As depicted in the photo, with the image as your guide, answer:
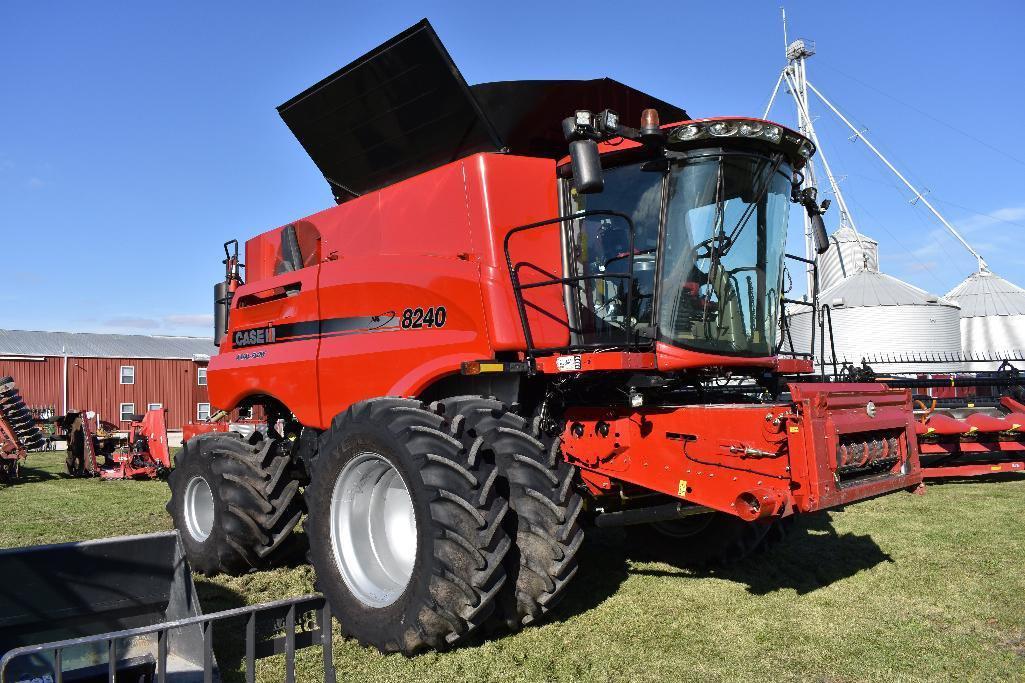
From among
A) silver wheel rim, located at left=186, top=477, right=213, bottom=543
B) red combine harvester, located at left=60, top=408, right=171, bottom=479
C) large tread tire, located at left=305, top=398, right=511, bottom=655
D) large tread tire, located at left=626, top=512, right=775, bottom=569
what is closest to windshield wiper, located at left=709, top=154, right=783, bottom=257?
large tread tire, located at left=305, top=398, right=511, bottom=655

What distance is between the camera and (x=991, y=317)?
119 feet

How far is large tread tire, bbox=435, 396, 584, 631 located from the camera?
13.3ft

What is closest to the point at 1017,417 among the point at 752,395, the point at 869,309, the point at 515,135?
the point at 752,395

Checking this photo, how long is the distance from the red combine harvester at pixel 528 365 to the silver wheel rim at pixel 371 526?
0.05 feet

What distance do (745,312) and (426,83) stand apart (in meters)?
2.56

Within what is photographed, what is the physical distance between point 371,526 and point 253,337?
2.66 m

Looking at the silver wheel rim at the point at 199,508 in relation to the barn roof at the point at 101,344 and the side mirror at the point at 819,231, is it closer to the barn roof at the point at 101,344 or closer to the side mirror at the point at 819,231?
the side mirror at the point at 819,231

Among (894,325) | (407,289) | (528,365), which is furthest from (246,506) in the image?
(894,325)

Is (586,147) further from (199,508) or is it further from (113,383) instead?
(113,383)

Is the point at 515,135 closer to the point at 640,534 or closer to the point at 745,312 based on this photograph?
the point at 745,312

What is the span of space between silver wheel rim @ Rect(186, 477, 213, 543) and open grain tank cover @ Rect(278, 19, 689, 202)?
2877 mm

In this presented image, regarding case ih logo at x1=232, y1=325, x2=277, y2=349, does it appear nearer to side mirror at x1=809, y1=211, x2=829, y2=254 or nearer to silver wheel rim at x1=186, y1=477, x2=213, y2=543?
silver wheel rim at x1=186, y1=477, x2=213, y2=543

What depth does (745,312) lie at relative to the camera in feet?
15.5

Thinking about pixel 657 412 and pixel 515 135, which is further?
pixel 515 135
